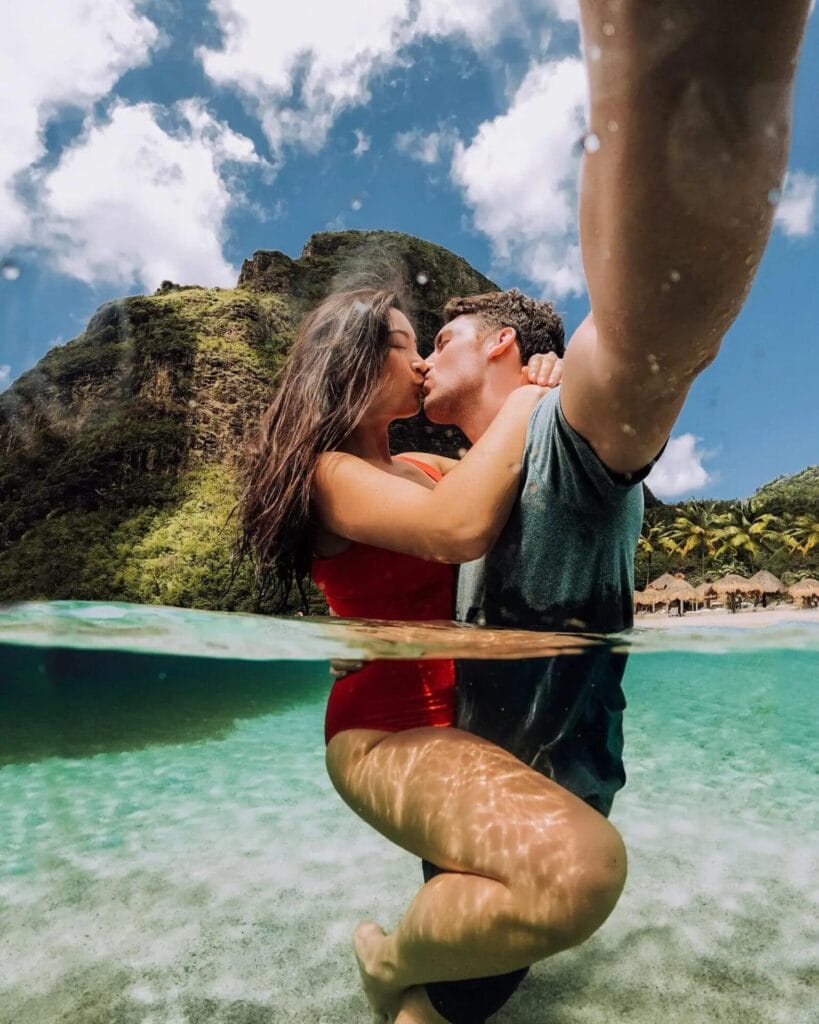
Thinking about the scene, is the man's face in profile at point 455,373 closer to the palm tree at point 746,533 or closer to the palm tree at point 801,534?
the palm tree at point 801,534

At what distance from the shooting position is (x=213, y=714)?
557 inches

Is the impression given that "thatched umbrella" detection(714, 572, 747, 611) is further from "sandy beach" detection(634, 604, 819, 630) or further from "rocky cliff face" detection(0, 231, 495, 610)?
"sandy beach" detection(634, 604, 819, 630)

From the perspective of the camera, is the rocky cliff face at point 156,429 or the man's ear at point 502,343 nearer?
the man's ear at point 502,343

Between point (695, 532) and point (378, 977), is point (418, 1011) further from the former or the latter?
point (695, 532)

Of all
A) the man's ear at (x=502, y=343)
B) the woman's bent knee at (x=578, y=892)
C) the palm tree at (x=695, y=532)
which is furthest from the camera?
the palm tree at (x=695, y=532)

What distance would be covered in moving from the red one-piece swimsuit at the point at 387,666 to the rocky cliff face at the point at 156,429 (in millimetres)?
3305

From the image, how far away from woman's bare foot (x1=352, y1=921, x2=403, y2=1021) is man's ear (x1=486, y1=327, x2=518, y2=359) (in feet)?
7.24

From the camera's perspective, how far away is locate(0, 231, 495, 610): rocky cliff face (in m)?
6.95

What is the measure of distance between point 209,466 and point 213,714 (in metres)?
7.99

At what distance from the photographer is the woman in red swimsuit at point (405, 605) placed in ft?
6.05

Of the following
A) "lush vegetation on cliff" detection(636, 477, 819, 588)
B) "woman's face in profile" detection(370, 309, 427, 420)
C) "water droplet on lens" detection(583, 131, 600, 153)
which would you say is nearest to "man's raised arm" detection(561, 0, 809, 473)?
"water droplet on lens" detection(583, 131, 600, 153)

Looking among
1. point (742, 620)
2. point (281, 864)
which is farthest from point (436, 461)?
point (281, 864)

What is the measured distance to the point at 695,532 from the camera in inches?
1719

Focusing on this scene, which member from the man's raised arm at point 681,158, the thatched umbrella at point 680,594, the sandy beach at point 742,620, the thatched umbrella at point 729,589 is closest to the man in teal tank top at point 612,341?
the man's raised arm at point 681,158
